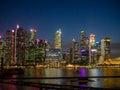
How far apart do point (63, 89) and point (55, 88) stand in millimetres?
1287

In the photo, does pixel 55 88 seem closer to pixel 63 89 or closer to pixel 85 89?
pixel 63 89

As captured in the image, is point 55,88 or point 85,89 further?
point 55,88

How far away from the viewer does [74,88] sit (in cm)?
3538

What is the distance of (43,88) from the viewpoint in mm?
38250

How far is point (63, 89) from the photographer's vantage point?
36094 mm

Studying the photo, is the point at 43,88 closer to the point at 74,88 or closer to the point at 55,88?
the point at 55,88

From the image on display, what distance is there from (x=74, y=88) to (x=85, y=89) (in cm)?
186

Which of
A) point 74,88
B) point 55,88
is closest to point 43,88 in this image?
point 55,88

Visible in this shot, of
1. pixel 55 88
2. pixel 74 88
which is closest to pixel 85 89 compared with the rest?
pixel 74 88

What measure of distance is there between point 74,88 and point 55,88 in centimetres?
264

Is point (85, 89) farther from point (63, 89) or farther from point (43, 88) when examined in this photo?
point (43, 88)

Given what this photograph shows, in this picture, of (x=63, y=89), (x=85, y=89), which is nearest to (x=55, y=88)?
(x=63, y=89)

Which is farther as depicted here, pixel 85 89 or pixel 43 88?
pixel 43 88

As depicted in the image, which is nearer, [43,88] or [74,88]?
[74,88]
